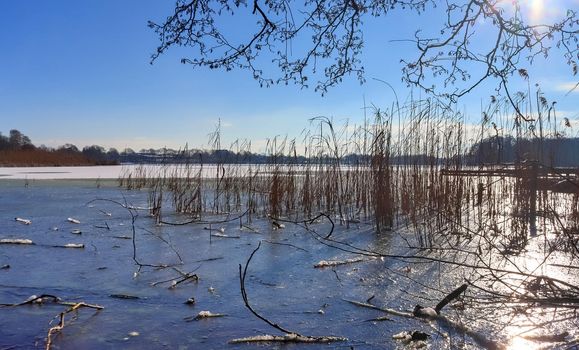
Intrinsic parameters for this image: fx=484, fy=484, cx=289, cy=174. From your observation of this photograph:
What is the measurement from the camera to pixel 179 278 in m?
2.27

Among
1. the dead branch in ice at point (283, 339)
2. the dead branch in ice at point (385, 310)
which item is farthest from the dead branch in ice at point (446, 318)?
the dead branch in ice at point (283, 339)

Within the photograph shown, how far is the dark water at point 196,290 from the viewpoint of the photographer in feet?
4.90

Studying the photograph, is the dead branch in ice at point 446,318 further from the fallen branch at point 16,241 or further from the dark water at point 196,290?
the fallen branch at point 16,241

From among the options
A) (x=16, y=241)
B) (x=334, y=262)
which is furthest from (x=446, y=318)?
(x=16, y=241)

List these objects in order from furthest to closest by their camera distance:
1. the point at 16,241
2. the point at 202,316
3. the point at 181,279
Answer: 1. the point at 16,241
2. the point at 181,279
3. the point at 202,316

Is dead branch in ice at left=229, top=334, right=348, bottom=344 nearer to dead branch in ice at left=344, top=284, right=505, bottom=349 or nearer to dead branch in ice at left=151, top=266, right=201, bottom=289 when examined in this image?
dead branch in ice at left=344, top=284, right=505, bottom=349

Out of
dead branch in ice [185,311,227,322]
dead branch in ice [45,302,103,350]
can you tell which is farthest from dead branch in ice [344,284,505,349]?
dead branch in ice [45,302,103,350]

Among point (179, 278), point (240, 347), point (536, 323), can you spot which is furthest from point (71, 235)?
point (536, 323)

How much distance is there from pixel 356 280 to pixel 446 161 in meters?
2.40

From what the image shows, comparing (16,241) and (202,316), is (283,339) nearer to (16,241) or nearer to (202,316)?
(202,316)

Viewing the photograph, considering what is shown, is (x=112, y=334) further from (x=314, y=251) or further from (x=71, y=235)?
(x=71, y=235)

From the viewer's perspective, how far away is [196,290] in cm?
206

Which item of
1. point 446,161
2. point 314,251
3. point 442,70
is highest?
point 442,70

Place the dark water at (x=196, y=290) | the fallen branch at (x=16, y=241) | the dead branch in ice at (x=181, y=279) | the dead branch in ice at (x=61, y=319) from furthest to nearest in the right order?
the fallen branch at (x=16, y=241), the dead branch in ice at (x=181, y=279), the dark water at (x=196, y=290), the dead branch in ice at (x=61, y=319)
